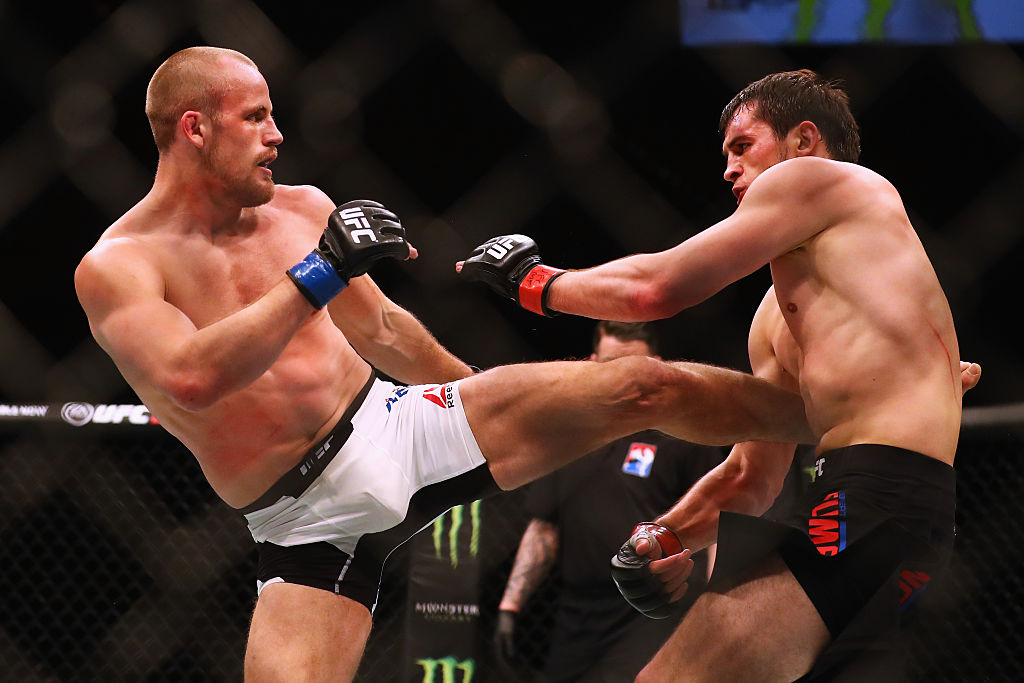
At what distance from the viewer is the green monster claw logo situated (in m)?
2.95

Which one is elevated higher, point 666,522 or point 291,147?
point 291,147

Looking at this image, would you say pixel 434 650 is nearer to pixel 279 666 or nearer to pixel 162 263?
pixel 279 666

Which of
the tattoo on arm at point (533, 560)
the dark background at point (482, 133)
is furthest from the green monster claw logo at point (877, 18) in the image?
the tattoo on arm at point (533, 560)

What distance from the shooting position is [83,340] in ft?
12.6

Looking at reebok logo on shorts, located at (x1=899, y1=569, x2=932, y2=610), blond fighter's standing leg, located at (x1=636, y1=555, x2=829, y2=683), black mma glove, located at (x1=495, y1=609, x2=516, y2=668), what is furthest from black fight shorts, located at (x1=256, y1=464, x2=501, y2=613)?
black mma glove, located at (x1=495, y1=609, x2=516, y2=668)

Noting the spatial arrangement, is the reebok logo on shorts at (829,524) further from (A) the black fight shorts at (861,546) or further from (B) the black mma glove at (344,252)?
(B) the black mma glove at (344,252)

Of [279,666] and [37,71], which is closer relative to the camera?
[279,666]

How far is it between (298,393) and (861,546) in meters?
1.01

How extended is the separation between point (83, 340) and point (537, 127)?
1.89 meters

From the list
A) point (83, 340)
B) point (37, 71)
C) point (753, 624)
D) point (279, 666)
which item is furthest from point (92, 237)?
point (753, 624)

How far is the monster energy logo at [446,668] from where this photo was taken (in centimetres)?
242

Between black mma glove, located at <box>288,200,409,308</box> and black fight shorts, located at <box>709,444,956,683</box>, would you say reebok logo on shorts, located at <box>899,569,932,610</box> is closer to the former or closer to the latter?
black fight shorts, located at <box>709,444,956,683</box>

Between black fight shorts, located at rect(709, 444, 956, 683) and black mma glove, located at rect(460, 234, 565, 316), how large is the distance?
56 centimetres

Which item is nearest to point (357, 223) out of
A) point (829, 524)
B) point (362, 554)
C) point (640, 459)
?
point (362, 554)
